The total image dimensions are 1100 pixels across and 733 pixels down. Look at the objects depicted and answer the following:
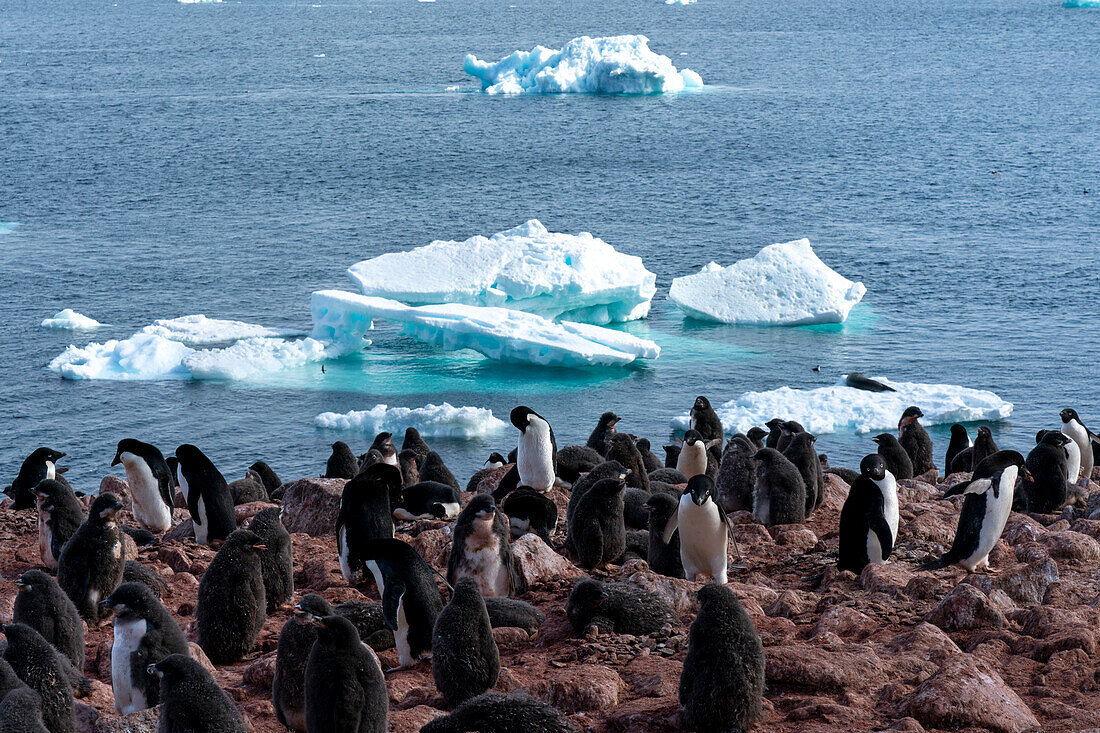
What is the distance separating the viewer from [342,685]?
16.6 ft

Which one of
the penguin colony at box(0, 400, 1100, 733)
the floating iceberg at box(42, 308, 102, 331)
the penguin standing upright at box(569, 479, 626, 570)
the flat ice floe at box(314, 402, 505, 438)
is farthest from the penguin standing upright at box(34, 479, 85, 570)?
the floating iceberg at box(42, 308, 102, 331)

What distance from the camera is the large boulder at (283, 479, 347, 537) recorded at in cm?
1012

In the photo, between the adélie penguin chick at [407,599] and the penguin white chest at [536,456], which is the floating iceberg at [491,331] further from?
the adélie penguin chick at [407,599]

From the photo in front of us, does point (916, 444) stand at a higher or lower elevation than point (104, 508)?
lower

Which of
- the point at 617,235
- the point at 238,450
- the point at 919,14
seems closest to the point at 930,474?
the point at 238,450

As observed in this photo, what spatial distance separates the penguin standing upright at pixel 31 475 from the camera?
38.5 ft

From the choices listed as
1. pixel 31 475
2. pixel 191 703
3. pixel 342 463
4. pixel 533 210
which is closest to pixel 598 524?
pixel 191 703

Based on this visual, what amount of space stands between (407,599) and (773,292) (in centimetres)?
2422

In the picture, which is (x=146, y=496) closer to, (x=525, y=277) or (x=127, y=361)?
(x=127, y=361)

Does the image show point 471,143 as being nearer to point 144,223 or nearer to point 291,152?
point 291,152

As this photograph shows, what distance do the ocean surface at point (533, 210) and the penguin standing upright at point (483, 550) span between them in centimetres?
1333

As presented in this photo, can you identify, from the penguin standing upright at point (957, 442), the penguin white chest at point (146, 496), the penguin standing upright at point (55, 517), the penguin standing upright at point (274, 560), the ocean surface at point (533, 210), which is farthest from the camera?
the ocean surface at point (533, 210)

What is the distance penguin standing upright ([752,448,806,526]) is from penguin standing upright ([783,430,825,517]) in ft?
1.51

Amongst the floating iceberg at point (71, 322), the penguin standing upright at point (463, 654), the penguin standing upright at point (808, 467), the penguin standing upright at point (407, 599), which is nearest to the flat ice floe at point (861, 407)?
the penguin standing upright at point (808, 467)
